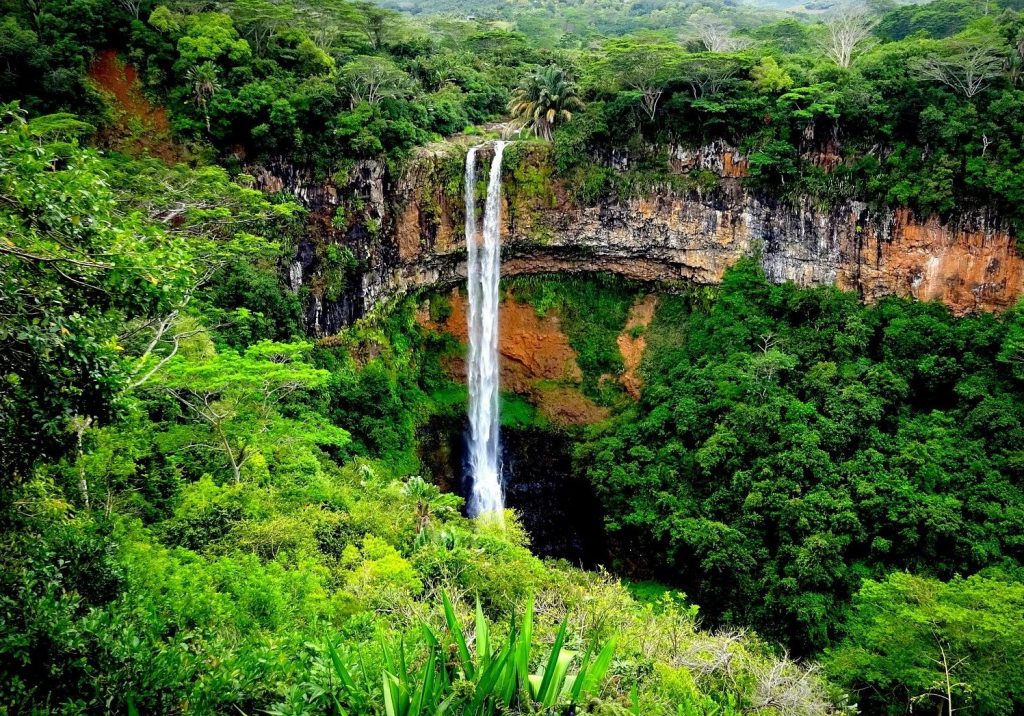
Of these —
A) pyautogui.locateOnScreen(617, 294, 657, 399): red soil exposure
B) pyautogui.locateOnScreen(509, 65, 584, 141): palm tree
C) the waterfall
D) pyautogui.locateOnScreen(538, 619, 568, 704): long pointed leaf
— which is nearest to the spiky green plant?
pyautogui.locateOnScreen(538, 619, 568, 704): long pointed leaf

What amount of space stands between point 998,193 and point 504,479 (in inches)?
687

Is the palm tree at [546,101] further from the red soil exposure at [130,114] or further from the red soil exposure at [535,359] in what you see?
the red soil exposure at [130,114]

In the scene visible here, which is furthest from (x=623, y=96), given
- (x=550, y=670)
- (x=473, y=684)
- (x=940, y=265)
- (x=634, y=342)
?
(x=473, y=684)

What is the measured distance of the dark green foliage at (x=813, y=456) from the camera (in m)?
17.2

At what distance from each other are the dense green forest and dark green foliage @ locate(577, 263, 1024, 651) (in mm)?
98

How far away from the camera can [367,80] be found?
22922 mm

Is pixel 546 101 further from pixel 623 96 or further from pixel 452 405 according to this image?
pixel 452 405

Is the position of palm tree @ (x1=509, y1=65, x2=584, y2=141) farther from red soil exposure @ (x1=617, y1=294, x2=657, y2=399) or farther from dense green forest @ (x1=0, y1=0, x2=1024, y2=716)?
red soil exposure @ (x1=617, y1=294, x2=657, y2=399)

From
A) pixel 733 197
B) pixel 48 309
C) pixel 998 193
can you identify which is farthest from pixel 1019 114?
pixel 48 309

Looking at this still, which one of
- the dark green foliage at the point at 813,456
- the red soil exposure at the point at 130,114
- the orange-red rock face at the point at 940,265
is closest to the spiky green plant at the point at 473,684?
the dark green foliage at the point at 813,456

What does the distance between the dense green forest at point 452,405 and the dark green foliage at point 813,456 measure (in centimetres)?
10

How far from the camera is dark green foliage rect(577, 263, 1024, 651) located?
17.2 metres

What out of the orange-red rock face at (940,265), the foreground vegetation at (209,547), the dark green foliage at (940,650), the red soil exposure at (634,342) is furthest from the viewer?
the red soil exposure at (634,342)

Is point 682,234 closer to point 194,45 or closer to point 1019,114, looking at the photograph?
point 1019,114
